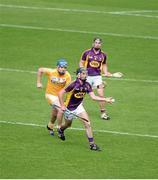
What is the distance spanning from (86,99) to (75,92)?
5423 millimetres

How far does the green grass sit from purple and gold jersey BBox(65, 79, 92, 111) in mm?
1100


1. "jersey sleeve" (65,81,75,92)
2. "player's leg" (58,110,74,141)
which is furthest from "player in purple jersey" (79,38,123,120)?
"jersey sleeve" (65,81,75,92)

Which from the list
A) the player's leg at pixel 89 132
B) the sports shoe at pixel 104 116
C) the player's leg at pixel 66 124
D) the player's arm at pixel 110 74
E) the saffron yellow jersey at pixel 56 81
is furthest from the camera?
the sports shoe at pixel 104 116

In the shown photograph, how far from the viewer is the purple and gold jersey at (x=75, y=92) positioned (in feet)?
69.6

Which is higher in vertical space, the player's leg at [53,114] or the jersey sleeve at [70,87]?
the jersey sleeve at [70,87]

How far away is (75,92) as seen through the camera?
69.9ft

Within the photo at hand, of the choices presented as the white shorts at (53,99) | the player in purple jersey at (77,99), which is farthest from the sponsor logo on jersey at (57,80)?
the player in purple jersey at (77,99)

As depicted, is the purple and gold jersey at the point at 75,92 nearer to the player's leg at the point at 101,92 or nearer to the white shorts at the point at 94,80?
the player's leg at the point at 101,92

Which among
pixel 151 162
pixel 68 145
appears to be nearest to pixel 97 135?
pixel 68 145

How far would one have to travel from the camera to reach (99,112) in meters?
25.1

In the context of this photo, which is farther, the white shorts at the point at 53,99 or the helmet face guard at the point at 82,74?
the white shorts at the point at 53,99

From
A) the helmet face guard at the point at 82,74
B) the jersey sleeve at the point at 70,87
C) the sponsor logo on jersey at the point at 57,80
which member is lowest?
the jersey sleeve at the point at 70,87

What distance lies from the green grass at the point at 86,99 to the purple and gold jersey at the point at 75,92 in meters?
1.10

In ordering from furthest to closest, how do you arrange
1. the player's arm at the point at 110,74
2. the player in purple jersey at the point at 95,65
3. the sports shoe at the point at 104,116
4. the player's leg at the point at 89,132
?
the player in purple jersey at the point at 95,65
the sports shoe at the point at 104,116
the player's arm at the point at 110,74
the player's leg at the point at 89,132
